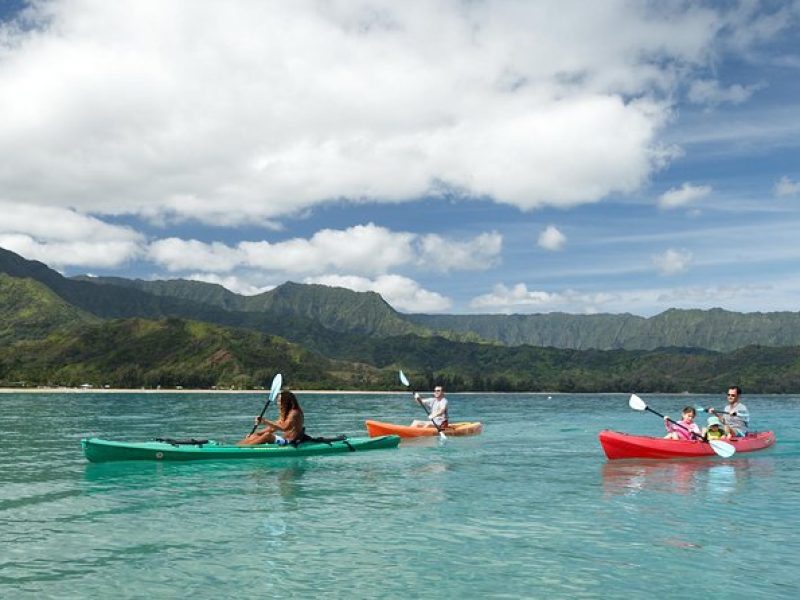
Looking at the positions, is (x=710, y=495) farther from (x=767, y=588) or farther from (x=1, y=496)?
(x=1, y=496)

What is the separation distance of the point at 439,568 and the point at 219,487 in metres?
12.2

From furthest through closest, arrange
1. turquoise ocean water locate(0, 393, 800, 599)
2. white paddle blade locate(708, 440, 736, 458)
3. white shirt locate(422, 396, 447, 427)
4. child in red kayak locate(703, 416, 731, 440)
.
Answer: white shirt locate(422, 396, 447, 427)
child in red kayak locate(703, 416, 731, 440)
white paddle blade locate(708, 440, 736, 458)
turquoise ocean water locate(0, 393, 800, 599)

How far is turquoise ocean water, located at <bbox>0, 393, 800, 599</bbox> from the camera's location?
12711 millimetres

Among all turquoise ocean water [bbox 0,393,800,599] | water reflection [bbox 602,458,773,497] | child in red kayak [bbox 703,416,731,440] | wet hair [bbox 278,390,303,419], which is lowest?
water reflection [bbox 602,458,773,497]

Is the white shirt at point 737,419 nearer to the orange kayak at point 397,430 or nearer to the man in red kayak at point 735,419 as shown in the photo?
the man in red kayak at point 735,419

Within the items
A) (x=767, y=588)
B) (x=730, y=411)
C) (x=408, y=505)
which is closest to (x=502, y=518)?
(x=408, y=505)

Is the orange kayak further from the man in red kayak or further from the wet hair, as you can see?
the man in red kayak

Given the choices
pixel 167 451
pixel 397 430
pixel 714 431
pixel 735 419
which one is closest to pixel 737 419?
pixel 735 419

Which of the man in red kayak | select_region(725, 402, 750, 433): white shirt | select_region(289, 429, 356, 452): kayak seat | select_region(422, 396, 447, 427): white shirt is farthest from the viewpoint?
select_region(422, 396, 447, 427): white shirt

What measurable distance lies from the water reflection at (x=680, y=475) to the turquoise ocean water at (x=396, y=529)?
0.12m

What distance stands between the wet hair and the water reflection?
12623 mm

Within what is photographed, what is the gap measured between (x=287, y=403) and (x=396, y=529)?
12.9m

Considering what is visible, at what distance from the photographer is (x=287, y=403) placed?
2919 centimetres

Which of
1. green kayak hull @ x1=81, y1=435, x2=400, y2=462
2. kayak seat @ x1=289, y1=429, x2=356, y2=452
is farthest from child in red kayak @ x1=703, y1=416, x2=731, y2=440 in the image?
green kayak hull @ x1=81, y1=435, x2=400, y2=462
